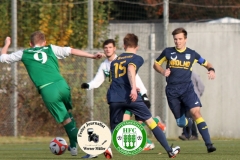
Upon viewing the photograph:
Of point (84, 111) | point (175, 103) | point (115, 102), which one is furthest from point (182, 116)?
point (84, 111)

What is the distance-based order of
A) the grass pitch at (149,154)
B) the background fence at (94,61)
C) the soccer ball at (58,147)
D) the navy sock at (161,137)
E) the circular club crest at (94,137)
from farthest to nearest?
the background fence at (94,61)
the soccer ball at (58,147)
the grass pitch at (149,154)
the navy sock at (161,137)
the circular club crest at (94,137)

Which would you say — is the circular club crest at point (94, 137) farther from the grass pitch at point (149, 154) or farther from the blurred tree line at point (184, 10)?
the blurred tree line at point (184, 10)

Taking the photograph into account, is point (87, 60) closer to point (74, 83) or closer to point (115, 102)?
point (74, 83)

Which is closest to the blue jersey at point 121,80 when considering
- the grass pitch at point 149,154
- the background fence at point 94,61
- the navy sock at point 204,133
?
the grass pitch at point 149,154

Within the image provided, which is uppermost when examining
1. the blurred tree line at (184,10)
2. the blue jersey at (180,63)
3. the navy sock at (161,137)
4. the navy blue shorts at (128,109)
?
the blurred tree line at (184,10)

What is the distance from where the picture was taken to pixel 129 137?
37.3 ft

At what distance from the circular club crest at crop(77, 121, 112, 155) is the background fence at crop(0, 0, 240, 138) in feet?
25.6

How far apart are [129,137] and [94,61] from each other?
8.51m

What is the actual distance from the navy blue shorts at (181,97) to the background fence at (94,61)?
6.00m

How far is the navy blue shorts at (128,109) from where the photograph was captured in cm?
1190

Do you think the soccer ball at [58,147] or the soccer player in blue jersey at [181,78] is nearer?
the soccer ball at [58,147]

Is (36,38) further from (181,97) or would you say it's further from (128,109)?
(181,97)

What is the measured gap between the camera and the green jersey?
12352mm

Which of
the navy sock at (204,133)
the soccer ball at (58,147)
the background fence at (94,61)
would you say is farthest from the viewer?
the background fence at (94,61)
